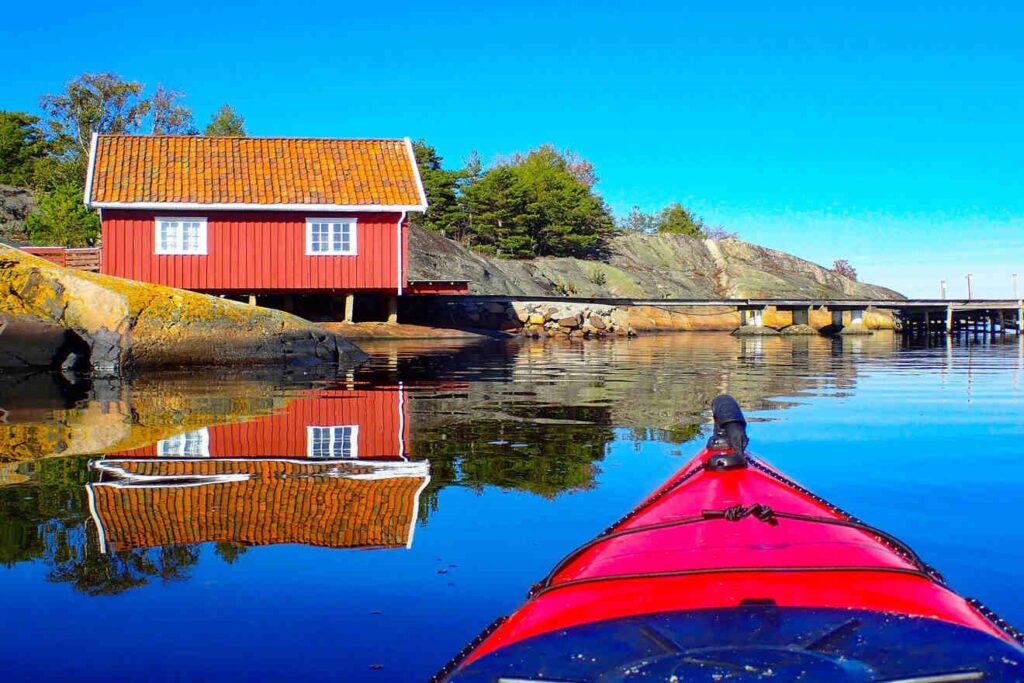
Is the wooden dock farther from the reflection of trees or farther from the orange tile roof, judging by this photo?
the reflection of trees

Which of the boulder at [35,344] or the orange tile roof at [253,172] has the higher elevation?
the orange tile roof at [253,172]

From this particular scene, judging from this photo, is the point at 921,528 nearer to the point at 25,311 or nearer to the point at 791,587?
the point at 791,587

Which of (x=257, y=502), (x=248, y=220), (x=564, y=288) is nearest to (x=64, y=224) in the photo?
(x=248, y=220)

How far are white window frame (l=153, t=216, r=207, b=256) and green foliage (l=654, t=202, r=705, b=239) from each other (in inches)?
1666

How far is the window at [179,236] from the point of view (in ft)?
76.7

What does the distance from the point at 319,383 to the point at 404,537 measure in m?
8.25

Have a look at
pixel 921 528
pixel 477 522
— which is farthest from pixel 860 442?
pixel 477 522

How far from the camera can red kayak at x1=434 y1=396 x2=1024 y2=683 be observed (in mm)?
1760

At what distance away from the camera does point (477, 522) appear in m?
4.54

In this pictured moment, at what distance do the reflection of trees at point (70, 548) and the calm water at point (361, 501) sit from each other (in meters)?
0.01

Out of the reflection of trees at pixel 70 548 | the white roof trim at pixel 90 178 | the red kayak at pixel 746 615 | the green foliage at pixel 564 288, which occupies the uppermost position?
the white roof trim at pixel 90 178

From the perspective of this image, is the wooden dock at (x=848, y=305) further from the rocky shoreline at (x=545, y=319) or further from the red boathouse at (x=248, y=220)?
the red boathouse at (x=248, y=220)

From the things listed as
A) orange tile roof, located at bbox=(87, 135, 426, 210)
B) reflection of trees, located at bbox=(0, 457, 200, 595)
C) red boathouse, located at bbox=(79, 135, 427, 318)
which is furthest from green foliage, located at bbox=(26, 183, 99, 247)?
reflection of trees, located at bbox=(0, 457, 200, 595)

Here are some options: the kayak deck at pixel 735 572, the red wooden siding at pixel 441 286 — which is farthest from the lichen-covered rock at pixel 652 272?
the kayak deck at pixel 735 572
